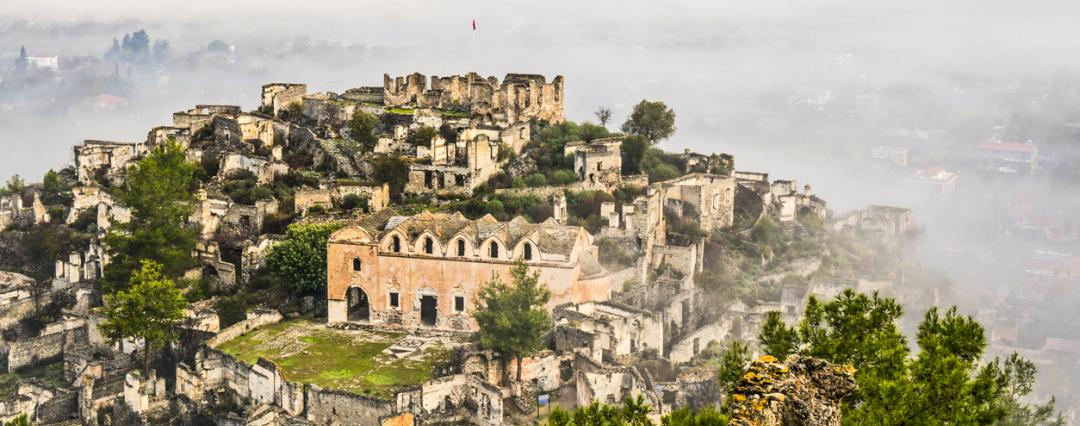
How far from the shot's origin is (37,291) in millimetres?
50188

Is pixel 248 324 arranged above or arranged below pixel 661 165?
below

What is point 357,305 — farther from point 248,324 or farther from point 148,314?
point 148,314

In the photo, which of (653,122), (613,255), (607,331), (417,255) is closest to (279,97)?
(653,122)

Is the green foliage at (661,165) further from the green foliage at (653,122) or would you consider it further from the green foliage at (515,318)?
the green foliage at (515,318)

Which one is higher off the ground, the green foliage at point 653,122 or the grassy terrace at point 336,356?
the green foliage at point 653,122

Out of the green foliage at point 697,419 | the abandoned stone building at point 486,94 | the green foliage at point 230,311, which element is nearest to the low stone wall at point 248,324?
the green foliage at point 230,311

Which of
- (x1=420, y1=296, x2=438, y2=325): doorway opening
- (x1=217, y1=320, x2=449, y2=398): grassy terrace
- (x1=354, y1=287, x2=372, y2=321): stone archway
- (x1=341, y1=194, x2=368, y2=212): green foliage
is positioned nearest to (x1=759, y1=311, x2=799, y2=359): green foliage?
(x1=217, y1=320, x2=449, y2=398): grassy terrace

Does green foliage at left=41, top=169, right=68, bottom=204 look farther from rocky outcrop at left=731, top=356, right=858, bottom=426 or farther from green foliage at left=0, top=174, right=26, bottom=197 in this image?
rocky outcrop at left=731, top=356, right=858, bottom=426

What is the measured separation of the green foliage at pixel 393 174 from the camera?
5281 cm

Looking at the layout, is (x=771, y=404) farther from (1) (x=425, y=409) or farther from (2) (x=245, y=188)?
(2) (x=245, y=188)

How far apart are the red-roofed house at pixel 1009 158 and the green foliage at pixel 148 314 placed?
2916 inches

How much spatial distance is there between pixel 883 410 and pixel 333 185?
36452 millimetres

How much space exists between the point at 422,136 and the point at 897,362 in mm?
37718

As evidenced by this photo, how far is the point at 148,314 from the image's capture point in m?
42.1
